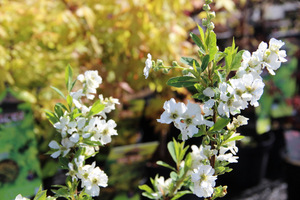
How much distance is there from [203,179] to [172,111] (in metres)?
0.13

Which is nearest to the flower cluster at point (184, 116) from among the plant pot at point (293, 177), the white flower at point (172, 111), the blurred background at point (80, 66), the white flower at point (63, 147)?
the white flower at point (172, 111)

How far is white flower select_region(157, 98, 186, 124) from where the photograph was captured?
583 millimetres

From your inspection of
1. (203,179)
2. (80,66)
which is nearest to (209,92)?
(203,179)

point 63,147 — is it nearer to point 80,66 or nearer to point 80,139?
point 80,139

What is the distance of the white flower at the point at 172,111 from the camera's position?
58cm

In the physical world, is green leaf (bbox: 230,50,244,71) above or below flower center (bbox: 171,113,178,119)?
above

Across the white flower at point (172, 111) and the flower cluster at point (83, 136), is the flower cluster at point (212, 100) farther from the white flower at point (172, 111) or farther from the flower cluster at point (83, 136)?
the flower cluster at point (83, 136)

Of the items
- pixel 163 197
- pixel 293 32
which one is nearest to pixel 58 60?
pixel 163 197

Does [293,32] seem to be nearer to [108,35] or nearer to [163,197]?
[108,35]

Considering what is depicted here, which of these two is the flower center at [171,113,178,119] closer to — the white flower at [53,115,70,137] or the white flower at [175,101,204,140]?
the white flower at [175,101,204,140]

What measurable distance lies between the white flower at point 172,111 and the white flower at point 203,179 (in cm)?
10

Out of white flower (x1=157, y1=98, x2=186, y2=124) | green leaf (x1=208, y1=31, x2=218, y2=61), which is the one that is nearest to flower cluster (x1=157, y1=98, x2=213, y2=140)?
white flower (x1=157, y1=98, x2=186, y2=124)

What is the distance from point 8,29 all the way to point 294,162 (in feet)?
5.53

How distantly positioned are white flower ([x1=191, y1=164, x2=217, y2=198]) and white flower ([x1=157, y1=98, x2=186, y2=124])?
0.10 meters
